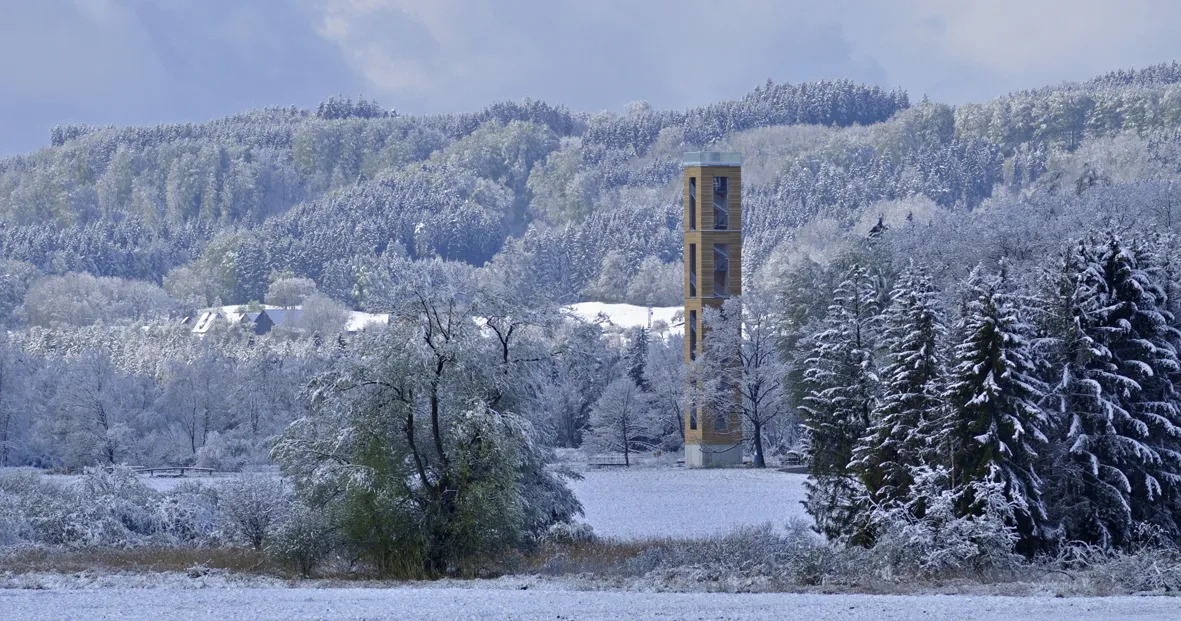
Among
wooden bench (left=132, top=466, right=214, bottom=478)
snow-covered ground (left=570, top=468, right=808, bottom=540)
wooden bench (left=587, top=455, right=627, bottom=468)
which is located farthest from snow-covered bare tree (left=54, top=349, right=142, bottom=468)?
snow-covered ground (left=570, top=468, right=808, bottom=540)

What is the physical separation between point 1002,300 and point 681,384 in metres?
43.2

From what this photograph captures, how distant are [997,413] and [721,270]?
120 ft

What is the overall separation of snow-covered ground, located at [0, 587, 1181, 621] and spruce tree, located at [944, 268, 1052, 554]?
740 centimetres

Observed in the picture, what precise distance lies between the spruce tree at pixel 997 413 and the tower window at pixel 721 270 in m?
35.7

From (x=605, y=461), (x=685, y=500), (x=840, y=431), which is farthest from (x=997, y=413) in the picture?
(x=605, y=461)

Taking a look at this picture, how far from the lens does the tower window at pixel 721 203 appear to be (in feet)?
204

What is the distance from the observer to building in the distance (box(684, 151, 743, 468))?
61531mm

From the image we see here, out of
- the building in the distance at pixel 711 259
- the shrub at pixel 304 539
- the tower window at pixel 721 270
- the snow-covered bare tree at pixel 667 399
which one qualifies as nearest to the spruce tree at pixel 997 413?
the shrub at pixel 304 539

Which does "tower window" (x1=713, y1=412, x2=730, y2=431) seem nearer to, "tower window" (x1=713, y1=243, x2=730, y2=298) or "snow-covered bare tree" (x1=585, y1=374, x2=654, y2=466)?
"tower window" (x1=713, y1=243, x2=730, y2=298)

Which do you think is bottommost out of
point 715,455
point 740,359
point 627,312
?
point 715,455

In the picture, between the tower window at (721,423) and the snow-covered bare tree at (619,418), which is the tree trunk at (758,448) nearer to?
the tower window at (721,423)

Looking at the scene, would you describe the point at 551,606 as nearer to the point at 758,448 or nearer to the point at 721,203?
the point at 758,448

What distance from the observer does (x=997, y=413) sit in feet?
84.7

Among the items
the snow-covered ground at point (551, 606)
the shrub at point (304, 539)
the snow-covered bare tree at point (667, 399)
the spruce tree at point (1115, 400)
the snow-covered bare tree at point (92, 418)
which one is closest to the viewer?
the snow-covered ground at point (551, 606)
